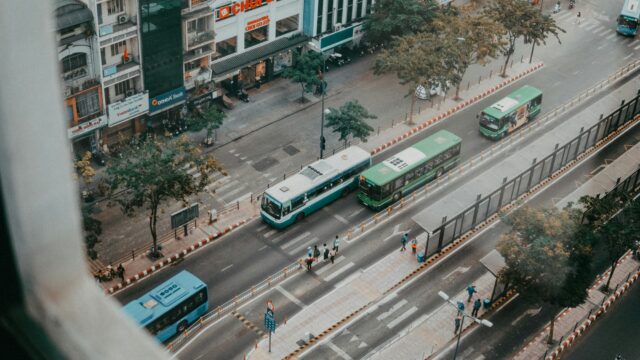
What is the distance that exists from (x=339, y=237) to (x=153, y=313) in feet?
40.1

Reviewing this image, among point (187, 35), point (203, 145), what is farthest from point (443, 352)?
point (187, 35)

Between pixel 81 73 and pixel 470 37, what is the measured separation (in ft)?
85.5

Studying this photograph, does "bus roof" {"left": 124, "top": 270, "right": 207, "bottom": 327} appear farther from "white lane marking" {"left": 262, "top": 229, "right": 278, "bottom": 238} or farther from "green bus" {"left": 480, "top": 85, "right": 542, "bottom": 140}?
"green bus" {"left": 480, "top": 85, "right": 542, "bottom": 140}

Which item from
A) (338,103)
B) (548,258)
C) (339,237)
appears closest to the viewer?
(548,258)

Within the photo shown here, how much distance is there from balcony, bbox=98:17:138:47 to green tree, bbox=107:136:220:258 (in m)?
7.13

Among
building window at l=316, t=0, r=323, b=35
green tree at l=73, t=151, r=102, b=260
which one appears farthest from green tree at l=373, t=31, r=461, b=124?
green tree at l=73, t=151, r=102, b=260

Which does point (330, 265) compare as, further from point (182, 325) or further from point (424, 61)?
point (424, 61)

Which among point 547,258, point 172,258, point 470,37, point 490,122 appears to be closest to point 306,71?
point 470,37

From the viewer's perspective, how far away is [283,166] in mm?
48500

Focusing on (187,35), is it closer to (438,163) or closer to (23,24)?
(438,163)

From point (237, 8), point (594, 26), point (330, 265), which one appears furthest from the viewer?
point (594, 26)

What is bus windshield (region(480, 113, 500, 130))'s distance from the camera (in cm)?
5212

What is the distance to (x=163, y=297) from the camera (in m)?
35.8

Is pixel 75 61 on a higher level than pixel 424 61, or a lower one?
higher
